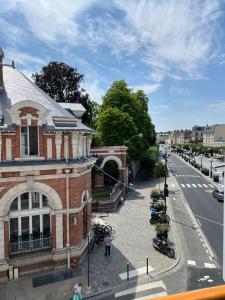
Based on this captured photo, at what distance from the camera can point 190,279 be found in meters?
16.1

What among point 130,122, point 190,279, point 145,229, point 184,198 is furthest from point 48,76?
point 190,279

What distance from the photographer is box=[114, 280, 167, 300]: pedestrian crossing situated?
14.4 metres

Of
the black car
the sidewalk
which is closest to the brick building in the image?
the sidewalk

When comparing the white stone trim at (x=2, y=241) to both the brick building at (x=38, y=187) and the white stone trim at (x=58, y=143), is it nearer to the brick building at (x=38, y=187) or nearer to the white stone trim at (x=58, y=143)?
the brick building at (x=38, y=187)

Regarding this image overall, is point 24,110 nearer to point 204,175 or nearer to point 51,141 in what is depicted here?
point 51,141

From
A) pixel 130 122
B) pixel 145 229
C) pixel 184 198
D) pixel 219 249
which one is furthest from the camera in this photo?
pixel 130 122

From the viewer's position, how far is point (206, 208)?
3161 cm

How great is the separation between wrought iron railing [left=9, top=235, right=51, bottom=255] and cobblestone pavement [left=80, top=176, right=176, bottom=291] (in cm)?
277

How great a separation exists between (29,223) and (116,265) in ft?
18.5

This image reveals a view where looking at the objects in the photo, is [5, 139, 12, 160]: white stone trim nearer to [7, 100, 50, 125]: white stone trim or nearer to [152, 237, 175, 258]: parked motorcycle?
[7, 100, 50, 125]: white stone trim

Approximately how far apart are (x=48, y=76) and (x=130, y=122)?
13.9 meters

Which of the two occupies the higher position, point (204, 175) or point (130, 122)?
point (130, 122)

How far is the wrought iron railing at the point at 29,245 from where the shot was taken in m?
16.2

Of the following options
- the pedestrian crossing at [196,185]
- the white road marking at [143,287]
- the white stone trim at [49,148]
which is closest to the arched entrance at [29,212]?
the white stone trim at [49,148]
